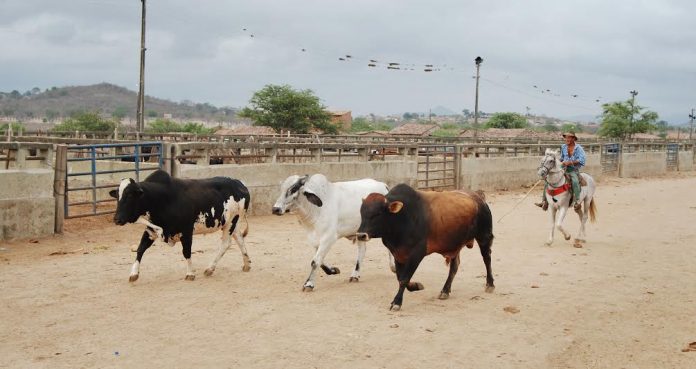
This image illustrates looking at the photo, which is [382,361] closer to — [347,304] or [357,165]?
[347,304]

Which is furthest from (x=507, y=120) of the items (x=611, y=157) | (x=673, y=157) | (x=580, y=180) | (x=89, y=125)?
(x=580, y=180)

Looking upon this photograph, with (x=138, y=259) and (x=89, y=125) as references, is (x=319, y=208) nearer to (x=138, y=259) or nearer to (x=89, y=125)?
(x=138, y=259)

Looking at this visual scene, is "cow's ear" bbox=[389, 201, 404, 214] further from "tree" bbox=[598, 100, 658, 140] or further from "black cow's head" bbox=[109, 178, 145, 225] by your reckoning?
"tree" bbox=[598, 100, 658, 140]

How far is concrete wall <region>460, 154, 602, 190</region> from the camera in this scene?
2095 cm

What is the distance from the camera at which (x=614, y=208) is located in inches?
703

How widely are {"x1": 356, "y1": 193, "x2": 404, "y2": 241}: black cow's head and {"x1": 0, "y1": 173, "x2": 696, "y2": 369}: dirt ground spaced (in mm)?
797

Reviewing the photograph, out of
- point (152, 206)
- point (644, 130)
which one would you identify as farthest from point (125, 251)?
point (644, 130)

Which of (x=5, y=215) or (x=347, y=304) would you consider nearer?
(x=347, y=304)

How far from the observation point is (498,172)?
72.7 ft

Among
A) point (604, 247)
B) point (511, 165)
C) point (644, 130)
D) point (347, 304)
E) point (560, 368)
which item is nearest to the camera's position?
point (560, 368)

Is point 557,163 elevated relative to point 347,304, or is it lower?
elevated

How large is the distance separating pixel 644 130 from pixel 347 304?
80779 millimetres

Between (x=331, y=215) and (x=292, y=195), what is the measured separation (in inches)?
20.2

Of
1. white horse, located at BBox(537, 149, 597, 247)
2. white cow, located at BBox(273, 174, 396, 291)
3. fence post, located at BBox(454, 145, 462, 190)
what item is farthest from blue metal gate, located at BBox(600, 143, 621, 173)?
→ white cow, located at BBox(273, 174, 396, 291)
